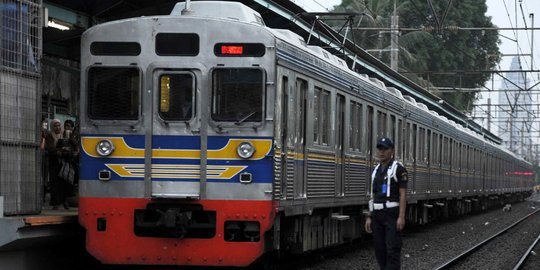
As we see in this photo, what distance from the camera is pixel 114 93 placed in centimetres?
1023

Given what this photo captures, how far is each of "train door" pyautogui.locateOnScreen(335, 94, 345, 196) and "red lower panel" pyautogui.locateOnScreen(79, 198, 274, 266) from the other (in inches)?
150

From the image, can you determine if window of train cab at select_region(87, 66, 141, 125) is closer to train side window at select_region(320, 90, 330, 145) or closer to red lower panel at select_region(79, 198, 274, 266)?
red lower panel at select_region(79, 198, 274, 266)

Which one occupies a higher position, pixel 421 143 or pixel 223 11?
pixel 223 11

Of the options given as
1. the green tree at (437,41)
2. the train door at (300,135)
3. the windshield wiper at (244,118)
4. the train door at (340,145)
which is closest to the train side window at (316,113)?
the train door at (300,135)

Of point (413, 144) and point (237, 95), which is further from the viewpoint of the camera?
point (413, 144)

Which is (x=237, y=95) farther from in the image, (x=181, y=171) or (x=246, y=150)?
(x=181, y=171)

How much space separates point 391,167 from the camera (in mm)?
9367

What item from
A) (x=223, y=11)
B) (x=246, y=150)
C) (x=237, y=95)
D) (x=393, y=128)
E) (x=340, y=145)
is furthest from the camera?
(x=393, y=128)

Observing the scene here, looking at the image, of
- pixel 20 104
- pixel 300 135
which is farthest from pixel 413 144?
pixel 20 104

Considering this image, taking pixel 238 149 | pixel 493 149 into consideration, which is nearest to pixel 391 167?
pixel 238 149


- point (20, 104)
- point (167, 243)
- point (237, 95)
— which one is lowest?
point (167, 243)

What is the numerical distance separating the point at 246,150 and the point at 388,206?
68.8 inches

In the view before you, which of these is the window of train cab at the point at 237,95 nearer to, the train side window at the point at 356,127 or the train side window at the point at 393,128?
the train side window at the point at 356,127

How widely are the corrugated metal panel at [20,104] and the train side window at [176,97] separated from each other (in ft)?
5.07
